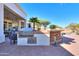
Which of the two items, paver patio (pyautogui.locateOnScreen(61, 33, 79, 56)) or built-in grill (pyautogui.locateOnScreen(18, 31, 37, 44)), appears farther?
built-in grill (pyautogui.locateOnScreen(18, 31, 37, 44))

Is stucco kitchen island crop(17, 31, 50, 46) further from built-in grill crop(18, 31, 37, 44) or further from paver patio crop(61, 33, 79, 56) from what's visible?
paver patio crop(61, 33, 79, 56)

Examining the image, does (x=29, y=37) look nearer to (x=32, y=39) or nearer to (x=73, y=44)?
(x=32, y=39)

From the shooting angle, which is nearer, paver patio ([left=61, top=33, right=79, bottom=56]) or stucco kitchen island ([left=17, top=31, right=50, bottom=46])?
paver patio ([left=61, top=33, right=79, bottom=56])

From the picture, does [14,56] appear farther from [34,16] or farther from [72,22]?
[72,22]

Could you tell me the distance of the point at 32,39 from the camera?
8859 millimetres

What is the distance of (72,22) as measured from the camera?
7926 mm

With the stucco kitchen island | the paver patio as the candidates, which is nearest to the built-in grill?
the stucco kitchen island

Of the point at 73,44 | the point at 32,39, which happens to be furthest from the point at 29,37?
the point at 73,44

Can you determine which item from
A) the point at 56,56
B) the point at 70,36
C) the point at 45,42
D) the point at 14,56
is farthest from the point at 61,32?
the point at 14,56

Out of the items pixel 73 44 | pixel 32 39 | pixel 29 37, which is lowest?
pixel 73 44

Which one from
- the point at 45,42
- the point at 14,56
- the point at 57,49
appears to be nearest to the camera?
the point at 14,56

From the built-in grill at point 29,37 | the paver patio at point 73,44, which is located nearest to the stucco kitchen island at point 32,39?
the built-in grill at point 29,37

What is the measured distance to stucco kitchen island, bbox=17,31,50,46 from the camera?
8.75 metres

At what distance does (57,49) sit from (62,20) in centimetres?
144
